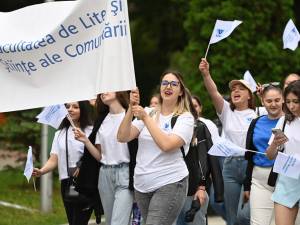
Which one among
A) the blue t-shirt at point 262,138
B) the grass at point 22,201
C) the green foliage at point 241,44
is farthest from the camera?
the green foliage at point 241,44

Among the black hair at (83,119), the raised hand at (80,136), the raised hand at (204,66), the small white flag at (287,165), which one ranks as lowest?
the small white flag at (287,165)

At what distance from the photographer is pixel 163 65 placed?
94.3 feet

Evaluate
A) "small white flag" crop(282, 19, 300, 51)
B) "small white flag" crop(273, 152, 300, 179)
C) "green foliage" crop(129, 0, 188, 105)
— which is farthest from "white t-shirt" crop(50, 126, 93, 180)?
"green foliage" crop(129, 0, 188, 105)

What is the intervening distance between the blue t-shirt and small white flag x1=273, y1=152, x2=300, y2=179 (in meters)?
1.15

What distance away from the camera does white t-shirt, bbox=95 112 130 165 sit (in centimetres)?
850

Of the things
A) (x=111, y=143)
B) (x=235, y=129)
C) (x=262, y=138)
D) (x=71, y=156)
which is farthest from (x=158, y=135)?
(x=235, y=129)

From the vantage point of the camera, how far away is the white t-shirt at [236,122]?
968cm

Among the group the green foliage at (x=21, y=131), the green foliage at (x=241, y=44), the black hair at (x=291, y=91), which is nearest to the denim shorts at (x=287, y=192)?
the black hair at (x=291, y=91)

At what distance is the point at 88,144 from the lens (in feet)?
28.5

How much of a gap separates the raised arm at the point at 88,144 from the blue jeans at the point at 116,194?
146 mm

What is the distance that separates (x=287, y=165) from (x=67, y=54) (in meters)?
2.10

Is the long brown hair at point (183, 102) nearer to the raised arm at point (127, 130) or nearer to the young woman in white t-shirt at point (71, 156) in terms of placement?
the raised arm at point (127, 130)

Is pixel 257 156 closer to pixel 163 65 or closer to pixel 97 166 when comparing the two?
pixel 97 166

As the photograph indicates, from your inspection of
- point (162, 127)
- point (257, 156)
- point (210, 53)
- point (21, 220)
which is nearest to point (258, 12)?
point (210, 53)
